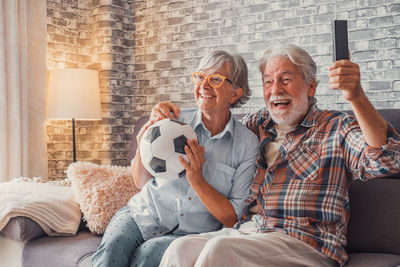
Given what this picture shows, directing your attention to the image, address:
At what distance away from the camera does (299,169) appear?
1.76 metres

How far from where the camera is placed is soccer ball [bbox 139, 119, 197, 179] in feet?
5.84

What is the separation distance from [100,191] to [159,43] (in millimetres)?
1780

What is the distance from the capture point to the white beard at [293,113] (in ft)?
6.10

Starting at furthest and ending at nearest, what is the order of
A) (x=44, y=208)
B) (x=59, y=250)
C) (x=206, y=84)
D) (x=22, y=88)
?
(x=22, y=88), (x=44, y=208), (x=59, y=250), (x=206, y=84)

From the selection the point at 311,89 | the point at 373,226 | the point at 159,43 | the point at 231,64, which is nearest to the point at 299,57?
the point at 311,89

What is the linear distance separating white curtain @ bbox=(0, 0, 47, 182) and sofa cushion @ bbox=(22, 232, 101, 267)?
1.20 metres

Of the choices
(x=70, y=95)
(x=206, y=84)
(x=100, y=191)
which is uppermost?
(x=70, y=95)

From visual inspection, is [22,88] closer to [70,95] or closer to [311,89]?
[70,95]

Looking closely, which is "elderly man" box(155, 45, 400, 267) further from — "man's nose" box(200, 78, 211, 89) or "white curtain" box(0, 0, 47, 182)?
"white curtain" box(0, 0, 47, 182)

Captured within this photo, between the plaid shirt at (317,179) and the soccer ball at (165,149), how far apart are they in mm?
345

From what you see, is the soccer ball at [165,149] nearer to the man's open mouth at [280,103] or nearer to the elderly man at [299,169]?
the elderly man at [299,169]

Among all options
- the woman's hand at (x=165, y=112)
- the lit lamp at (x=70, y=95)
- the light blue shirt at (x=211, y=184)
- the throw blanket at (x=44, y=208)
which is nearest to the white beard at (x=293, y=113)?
the light blue shirt at (x=211, y=184)

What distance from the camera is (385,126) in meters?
1.50

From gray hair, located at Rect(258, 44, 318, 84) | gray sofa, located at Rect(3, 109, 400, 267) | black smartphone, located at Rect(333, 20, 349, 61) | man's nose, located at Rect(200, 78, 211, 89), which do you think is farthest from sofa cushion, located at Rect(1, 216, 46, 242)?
black smartphone, located at Rect(333, 20, 349, 61)
